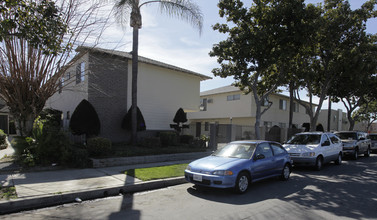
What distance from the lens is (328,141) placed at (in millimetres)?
11938

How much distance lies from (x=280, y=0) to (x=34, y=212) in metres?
13.2

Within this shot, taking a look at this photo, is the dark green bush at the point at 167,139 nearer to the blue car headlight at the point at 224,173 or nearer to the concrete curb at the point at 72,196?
the concrete curb at the point at 72,196

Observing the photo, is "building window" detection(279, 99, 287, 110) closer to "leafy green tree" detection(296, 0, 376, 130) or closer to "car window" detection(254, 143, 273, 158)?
"leafy green tree" detection(296, 0, 376, 130)

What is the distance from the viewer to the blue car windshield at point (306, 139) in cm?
1167

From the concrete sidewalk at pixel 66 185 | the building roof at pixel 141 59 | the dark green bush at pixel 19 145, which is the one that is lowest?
the concrete sidewalk at pixel 66 185

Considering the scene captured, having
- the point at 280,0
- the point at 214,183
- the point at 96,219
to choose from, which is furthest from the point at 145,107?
the point at 96,219

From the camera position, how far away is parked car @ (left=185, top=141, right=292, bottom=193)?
6.68 meters

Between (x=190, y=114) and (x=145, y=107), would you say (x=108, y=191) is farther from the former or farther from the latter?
(x=190, y=114)

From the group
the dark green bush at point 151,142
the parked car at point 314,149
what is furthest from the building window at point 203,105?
the parked car at point 314,149

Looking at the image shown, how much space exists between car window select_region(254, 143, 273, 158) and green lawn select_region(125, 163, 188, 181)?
2.80 meters

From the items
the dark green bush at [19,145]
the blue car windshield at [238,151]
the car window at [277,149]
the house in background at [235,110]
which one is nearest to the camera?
the blue car windshield at [238,151]

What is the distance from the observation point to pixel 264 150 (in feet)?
26.8

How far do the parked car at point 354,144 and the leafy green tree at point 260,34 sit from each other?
6.21 meters

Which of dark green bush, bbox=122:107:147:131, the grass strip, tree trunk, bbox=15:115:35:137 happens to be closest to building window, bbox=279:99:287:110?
dark green bush, bbox=122:107:147:131
